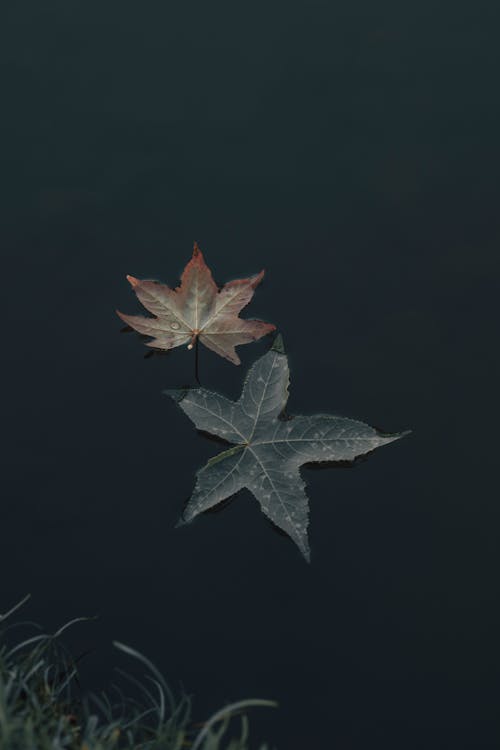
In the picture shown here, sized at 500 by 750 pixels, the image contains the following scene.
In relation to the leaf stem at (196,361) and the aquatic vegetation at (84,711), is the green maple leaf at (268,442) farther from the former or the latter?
the aquatic vegetation at (84,711)

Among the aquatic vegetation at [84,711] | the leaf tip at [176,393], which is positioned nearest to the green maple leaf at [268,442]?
the leaf tip at [176,393]

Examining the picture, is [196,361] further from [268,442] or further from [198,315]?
[268,442]

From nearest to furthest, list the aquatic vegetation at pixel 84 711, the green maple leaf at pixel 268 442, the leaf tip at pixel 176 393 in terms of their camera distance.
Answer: the aquatic vegetation at pixel 84 711 → the green maple leaf at pixel 268 442 → the leaf tip at pixel 176 393

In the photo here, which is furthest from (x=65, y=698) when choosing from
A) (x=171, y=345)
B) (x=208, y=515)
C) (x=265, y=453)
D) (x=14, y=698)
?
(x=171, y=345)

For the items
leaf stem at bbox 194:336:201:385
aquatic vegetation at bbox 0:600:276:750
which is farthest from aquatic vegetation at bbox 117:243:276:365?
aquatic vegetation at bbox 0:600:276:750

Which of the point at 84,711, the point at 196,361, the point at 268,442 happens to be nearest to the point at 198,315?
the point at 196,361
